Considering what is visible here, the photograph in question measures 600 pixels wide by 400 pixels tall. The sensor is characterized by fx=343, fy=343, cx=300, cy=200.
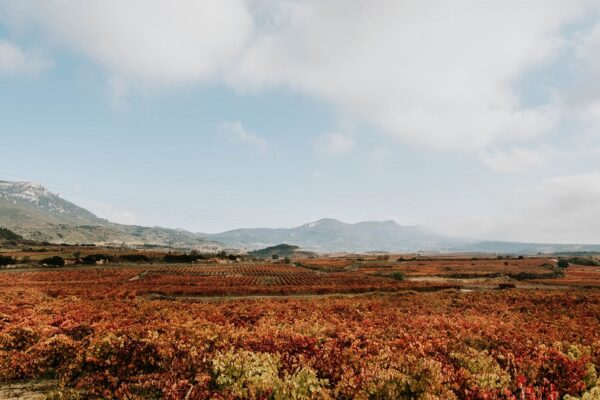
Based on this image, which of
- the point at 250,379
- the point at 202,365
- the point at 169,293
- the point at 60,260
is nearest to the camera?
the point at 250,379

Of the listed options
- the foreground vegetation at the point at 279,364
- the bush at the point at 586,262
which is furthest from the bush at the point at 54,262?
the bush at the point at 586,262

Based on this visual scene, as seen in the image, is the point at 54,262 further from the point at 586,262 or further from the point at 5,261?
the point at 586,262

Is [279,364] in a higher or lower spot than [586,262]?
higher

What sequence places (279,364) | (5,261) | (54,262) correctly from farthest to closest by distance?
1. (54,262)
2. (5,261)
3. (279,364)

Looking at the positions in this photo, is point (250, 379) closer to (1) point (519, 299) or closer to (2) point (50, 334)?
(2) point (50, 334)

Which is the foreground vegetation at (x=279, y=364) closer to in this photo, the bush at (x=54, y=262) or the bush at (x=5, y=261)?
the bush at (x=5, y=261)

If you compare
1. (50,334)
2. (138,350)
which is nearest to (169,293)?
(50,334)

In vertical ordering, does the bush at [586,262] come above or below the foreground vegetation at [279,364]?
below

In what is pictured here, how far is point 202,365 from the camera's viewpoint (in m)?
9.97

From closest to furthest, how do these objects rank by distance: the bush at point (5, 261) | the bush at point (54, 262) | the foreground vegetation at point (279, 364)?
the foreground vegetation at point (279, 364)
the bush at point (5, 261)
the bush at point (54, 262)

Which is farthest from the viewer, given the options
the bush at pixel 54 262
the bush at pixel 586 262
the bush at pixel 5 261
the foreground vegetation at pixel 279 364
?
the bush at pixel 586 262

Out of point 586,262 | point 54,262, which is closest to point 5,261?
point 54,262

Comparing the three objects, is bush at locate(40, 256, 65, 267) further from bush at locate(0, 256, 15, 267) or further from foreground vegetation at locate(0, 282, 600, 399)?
foreground vegetation at locate(0, 282, 600, 399)

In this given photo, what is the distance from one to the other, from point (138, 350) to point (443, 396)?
33.2 feet
